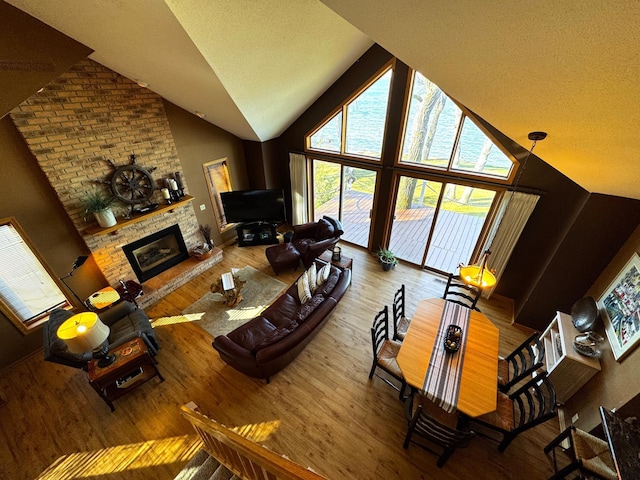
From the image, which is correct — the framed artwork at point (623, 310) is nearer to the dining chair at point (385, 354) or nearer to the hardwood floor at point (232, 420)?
the hardwood floor at point (232, 420)

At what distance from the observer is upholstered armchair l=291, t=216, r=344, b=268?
534cm

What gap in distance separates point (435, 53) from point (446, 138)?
3.28m

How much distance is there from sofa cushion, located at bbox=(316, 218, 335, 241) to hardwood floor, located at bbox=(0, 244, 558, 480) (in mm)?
2135

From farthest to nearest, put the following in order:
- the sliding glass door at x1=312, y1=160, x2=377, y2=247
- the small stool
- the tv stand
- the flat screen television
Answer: the tv stand, the flat screen television, the sliding glass door at x1=312, y1=160, x2=377, y2=247, the small stool

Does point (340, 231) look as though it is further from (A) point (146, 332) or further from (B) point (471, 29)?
(B) point (471, 29)

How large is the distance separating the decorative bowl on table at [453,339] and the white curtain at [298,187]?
463 cm

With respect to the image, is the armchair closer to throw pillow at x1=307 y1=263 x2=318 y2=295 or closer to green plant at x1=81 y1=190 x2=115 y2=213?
green plant at x1=81 y1=190 x2=115 y2=213

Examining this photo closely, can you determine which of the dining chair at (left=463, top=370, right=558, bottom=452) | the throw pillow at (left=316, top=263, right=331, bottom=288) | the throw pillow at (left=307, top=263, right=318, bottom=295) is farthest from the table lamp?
the dining chair at (left=463, top=370, right=558, bottom=452)

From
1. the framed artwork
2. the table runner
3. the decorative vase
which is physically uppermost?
the decorative vase

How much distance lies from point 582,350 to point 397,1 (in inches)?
161

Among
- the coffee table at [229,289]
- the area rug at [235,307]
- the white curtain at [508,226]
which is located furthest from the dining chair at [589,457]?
the coffee table at [229,289]

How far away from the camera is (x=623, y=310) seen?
278cm

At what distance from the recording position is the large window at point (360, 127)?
493 centimetres

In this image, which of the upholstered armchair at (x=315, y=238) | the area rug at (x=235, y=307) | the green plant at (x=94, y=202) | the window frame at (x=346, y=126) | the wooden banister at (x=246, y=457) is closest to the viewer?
the wooden banister at (x=246, y=457)
